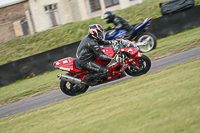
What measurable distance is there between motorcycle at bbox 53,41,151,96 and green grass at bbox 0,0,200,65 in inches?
362

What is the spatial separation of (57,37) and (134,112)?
13.2 metres

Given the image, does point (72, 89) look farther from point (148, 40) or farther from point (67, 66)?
point (148, 40)

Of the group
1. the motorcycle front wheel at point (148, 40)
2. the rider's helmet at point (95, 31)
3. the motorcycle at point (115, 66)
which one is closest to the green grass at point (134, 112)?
the motorcycle at point (115, 66)

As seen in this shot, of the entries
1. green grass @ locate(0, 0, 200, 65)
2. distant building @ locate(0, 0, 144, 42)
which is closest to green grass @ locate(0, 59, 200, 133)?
green grass @ locate(0, 0, 200, 65)

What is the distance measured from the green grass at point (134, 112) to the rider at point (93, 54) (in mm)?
935

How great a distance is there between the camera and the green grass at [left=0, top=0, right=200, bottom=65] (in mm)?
15766

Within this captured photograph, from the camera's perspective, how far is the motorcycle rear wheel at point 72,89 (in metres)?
6.62

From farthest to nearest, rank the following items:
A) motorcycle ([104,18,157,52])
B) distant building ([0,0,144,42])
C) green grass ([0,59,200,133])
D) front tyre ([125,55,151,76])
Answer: distant building ([0,0,144,42]), motorcycle ([104,18,157,52]), front tyre ([125,55,151,76]), green grass ([0,59,200,133])

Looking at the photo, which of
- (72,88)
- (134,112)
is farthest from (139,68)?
(134,112)

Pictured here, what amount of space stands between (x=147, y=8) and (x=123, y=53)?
1082 centimetres

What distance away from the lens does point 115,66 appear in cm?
644

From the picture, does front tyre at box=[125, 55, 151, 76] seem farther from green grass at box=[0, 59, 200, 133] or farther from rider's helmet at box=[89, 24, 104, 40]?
rider's helmet at box=[89, 24, 104, 40]

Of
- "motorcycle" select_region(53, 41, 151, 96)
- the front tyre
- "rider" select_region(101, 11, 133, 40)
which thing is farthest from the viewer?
"rider" select_region(101, 11, 133, 40)

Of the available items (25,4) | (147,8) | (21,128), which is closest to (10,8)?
(25,4)
